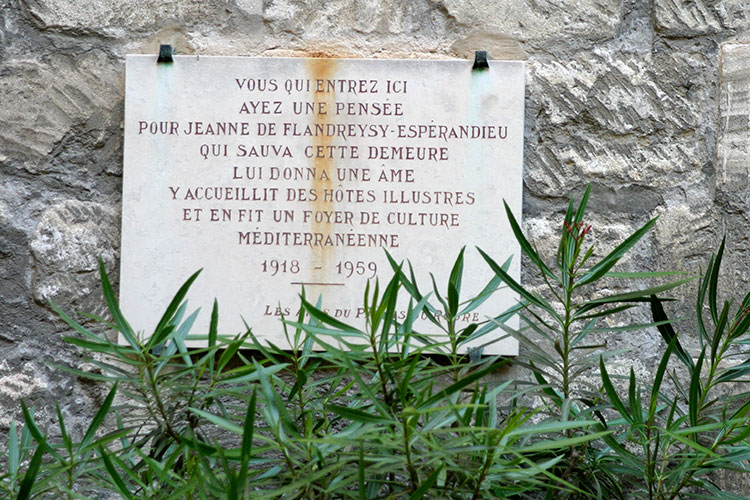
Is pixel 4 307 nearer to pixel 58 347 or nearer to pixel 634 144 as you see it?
pixel 58 347

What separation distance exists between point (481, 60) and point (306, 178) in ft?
1.82

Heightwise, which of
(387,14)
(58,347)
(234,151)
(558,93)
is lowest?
(58,347)

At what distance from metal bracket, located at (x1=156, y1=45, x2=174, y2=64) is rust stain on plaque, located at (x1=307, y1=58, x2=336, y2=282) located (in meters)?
0.37

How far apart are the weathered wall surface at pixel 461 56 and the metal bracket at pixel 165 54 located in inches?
2.6

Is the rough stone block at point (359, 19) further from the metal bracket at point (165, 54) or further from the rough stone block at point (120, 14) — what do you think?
the metal bracket at point (165, 54)

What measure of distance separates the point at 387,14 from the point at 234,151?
563mm

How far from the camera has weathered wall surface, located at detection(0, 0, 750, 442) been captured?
7.43 ft

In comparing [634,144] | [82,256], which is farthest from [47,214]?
[634,144]

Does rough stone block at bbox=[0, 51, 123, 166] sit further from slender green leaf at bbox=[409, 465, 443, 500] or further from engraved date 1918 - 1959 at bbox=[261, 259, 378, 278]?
slender green leaf at bbox=[409, 465, 443, 500]

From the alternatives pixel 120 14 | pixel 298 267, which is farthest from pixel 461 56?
pixel 120 14

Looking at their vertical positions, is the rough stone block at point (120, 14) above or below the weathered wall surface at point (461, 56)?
above

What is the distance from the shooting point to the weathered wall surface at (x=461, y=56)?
2266 mm

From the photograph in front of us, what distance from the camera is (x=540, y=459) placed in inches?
68.9

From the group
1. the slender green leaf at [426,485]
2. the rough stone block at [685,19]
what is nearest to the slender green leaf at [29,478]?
the slender green leaf at [426,485]
